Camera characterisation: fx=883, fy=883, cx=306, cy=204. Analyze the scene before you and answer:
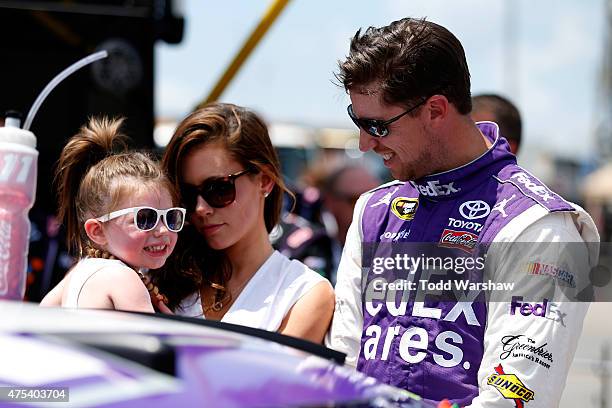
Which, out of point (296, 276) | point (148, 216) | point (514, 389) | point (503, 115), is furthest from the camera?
point (503, 115)

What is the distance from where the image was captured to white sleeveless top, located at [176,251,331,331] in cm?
255

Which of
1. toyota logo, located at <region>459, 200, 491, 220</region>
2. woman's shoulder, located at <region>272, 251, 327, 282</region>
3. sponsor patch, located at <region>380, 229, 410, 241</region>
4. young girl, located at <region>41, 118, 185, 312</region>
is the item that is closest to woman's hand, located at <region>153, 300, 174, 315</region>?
young girl, located at <region>41, 118, 185, 312</region>

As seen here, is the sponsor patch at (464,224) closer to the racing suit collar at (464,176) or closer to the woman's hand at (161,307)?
the racing suit collar at (464,176)

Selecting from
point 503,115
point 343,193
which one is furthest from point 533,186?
point 343,193

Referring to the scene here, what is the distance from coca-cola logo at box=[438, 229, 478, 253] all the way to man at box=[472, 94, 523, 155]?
1931mm

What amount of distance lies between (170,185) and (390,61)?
2.36ft

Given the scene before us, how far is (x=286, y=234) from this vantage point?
13.9 ft

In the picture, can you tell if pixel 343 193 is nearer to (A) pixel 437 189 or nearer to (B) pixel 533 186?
(A) pixel 437 189

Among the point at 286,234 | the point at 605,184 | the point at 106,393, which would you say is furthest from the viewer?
the point at 605,184

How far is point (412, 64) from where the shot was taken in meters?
2.31

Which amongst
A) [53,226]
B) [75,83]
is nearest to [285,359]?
[53,226]

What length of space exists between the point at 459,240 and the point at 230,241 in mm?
758

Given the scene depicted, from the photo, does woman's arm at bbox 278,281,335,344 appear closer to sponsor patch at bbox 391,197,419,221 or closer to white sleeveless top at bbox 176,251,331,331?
white sleeveless top at bbox 176,251,331,331

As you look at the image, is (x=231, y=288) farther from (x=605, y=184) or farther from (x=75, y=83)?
(x=605, y=184)
